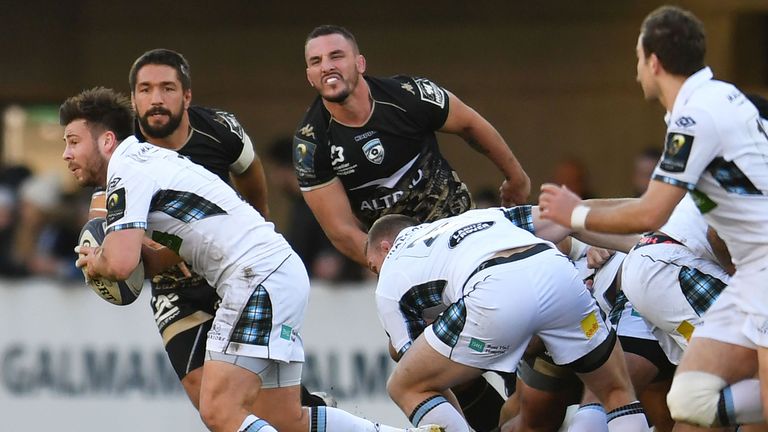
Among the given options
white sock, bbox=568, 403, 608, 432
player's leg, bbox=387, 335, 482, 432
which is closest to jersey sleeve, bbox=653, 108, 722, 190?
player's leg, bbox=387, 335, 482, 432

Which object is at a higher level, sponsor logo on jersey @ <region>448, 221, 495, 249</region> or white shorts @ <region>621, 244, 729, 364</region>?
sponsor logo on jersey @ <region>448, 221, 495, 249</region>

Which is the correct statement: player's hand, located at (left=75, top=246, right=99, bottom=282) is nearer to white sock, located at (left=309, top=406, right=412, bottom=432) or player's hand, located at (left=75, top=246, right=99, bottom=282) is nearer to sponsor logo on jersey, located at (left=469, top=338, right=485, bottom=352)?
white sock, located at (left=309, top=406, right=412, bottom=432)

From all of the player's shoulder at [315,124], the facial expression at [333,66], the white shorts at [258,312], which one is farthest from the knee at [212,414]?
the facial expression at [333,66]

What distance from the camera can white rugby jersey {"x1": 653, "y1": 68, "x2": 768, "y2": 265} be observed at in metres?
5.34

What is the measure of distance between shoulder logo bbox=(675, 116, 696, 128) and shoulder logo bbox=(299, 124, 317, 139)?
2.59 metres

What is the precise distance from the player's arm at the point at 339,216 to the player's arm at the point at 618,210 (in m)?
1.95

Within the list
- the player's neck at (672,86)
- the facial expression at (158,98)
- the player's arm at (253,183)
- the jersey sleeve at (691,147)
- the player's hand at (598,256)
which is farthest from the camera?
the player's arm at (253,183)

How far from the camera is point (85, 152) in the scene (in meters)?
6.43

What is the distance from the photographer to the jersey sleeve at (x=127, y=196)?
5.98 metres

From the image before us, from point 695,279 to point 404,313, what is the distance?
1.32m

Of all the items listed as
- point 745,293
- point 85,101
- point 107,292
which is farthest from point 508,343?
point 85,101

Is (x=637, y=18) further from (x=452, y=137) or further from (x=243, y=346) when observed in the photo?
(x=243, y=346)

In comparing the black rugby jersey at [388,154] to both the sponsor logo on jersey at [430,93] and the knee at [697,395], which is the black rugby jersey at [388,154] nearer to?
the sponsor logo on jersey at [430,93]

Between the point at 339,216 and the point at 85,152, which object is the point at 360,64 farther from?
the point at 85,152
